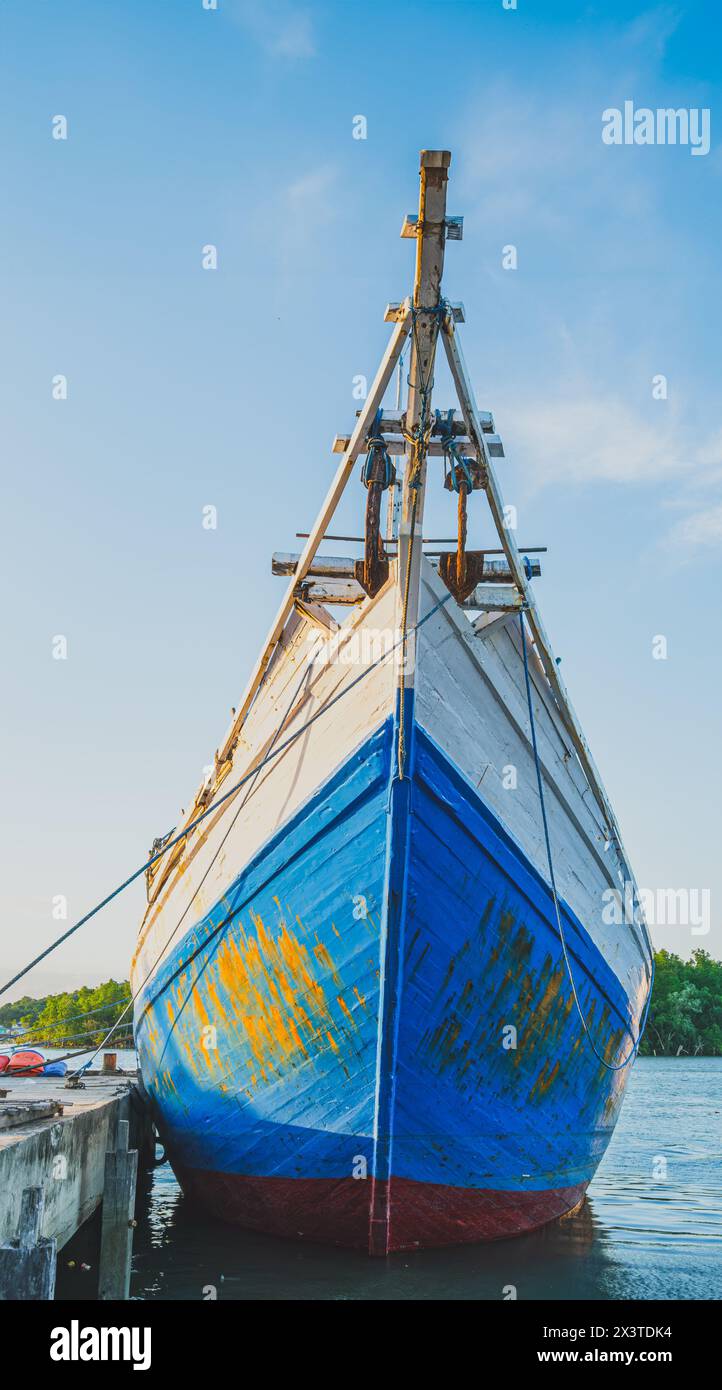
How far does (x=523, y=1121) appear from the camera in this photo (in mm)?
Result: 8695

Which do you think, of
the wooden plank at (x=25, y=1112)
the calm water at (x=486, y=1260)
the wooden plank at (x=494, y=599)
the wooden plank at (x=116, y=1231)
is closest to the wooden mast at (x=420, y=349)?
the wooden plank at (x=494, y=599)

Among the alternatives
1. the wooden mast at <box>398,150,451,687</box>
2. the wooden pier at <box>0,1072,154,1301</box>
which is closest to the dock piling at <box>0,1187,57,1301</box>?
the wooden pier at <box>0,1072,154,1301</box>

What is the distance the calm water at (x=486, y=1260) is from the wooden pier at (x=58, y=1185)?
1.05m

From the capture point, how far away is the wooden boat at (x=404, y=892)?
7.45 m

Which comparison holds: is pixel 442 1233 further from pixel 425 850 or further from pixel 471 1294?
pixel 425 850

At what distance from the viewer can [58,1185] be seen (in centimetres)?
685

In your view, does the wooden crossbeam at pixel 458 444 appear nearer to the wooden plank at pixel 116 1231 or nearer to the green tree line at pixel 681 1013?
the wooden plank at pixel 116 1231

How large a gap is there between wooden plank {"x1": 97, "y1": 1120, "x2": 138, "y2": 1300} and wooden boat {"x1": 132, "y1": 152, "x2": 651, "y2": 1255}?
4.63 ft

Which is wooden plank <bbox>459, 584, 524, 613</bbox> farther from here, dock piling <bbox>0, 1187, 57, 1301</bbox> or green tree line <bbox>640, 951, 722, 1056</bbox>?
green tree line <bbox>640, 951, 722, 1056</bbox>

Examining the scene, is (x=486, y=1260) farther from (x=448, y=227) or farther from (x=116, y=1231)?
(x=448, y=227)

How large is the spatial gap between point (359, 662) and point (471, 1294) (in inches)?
192

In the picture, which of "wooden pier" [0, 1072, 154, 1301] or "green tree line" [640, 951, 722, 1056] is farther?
"green tree line" [640, 951, 722, 1056]

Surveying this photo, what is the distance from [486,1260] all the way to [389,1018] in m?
2.68

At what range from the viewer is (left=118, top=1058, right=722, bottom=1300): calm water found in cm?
766
